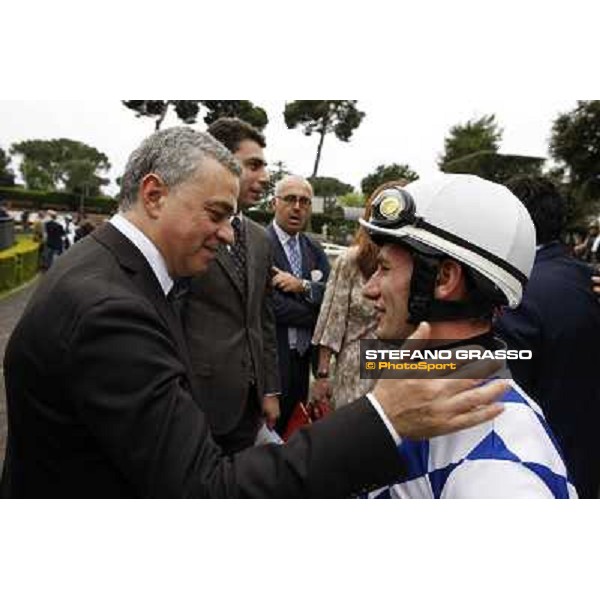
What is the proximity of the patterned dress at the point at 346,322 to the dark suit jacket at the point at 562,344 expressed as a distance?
0.86 metres

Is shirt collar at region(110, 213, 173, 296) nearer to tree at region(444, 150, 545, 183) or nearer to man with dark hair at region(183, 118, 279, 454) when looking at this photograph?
man with dark hair at region(183, 118, 279, 454)

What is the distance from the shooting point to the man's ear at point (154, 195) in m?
1.81

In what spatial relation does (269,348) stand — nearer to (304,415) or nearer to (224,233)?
(304,415)

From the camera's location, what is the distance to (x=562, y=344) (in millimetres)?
2977

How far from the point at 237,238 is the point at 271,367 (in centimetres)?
83

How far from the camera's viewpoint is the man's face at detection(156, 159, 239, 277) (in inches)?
71.6

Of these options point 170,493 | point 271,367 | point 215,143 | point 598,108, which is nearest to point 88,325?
point 170,493

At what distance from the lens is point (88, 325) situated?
1364mm

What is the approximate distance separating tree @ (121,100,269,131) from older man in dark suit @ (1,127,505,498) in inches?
34.5

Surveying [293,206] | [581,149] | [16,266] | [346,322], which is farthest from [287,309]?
[581,149]

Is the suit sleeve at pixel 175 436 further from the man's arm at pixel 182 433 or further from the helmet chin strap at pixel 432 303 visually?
the helmet chin strap at pixel 432 303

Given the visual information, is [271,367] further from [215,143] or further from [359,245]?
[215,143]

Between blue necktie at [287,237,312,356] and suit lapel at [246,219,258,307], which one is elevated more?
suit lapel at [246,219,258,307]

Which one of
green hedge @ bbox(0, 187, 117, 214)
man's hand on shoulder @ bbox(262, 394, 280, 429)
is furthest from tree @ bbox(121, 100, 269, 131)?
green hedge @ bbox(0, 187, 117, 214)
